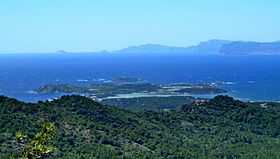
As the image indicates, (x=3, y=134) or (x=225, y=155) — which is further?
(x=225, y=155)

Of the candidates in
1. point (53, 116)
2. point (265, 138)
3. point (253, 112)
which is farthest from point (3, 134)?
point (253, 112)

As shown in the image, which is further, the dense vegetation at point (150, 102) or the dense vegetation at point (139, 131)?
the dense vegetation at point (150, 102)

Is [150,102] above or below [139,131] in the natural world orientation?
below

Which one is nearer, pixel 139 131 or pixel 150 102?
pixel 139 131

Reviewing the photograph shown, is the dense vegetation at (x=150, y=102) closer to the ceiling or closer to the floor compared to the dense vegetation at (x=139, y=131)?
closer to the floor

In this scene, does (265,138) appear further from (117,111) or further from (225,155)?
(117,111)

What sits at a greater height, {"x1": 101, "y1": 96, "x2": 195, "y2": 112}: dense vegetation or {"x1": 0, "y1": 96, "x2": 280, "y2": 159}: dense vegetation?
{"x1": 0, "y1": 96, "x2": 280, "y2": 159}: dense vegetation

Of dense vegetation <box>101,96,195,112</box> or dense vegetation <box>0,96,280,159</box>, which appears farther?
dense vegetation <box>101,96,195,112</box>

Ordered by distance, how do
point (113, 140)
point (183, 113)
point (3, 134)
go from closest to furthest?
point (3, 134)
point (113, 140)
point (183, 113)
